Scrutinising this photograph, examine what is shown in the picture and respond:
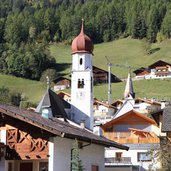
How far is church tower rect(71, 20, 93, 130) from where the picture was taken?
73.9 m

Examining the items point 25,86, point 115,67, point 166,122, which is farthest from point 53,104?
point 115,67

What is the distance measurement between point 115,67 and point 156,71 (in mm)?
18437

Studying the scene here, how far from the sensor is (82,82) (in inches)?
3004

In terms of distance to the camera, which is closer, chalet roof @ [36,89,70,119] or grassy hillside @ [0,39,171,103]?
chalet roof @ [36,89,70,119]

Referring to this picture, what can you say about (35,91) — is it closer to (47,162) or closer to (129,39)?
(129,39)

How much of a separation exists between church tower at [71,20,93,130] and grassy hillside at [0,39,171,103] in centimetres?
3142

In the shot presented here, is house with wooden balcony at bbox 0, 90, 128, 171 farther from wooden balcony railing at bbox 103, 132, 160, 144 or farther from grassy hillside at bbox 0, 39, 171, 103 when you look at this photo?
grassy hillside at bbox 0, 39, 171, 103

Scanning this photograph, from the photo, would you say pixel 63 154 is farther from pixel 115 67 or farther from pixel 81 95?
pixel 115 67

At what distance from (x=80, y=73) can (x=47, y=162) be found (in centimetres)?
5305

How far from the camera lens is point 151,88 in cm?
11869

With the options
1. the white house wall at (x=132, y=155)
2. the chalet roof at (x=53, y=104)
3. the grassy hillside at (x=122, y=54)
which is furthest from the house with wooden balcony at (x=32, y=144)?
the grassy hillside at (x=122, y=54)

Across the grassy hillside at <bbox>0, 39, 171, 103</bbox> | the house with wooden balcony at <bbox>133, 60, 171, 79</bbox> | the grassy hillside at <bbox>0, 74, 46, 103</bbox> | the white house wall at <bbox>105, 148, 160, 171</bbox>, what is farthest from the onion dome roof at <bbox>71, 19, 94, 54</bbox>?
the house with wooden balcony at <bbox>133, 60, 171, 79</bbox>

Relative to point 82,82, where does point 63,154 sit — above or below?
below

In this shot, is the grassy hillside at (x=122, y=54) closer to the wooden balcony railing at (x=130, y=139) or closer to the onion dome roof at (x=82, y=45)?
the onion dome roof at (x=82, y=45)
